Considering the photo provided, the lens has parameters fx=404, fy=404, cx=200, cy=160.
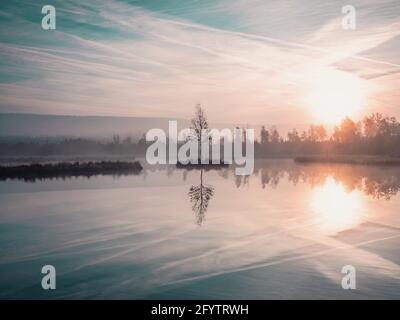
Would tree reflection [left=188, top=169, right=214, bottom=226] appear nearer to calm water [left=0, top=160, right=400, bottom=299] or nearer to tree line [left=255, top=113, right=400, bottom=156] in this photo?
calm water [left=0, top=160, right=400, bottom=299]

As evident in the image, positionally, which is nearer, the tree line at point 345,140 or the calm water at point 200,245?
the calm water at point 200,245

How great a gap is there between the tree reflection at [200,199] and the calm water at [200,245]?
0.07 m

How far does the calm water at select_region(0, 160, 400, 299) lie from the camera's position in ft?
37.2

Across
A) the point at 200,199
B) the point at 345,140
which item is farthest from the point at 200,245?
the point at 345,140

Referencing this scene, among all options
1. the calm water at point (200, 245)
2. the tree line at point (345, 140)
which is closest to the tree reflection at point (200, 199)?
the calm water at point (200, 245)

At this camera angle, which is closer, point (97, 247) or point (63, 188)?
point (97, 247)

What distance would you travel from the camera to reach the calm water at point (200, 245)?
1133 cm

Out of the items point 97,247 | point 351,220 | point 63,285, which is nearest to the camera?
point 63,285

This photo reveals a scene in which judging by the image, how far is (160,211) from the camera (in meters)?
23.5

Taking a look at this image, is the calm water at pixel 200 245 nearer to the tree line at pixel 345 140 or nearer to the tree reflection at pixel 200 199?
the tree reflection at pixel 200 199

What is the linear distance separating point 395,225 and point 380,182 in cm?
2041

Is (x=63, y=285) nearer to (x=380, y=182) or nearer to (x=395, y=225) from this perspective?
(x=395, y=225)
